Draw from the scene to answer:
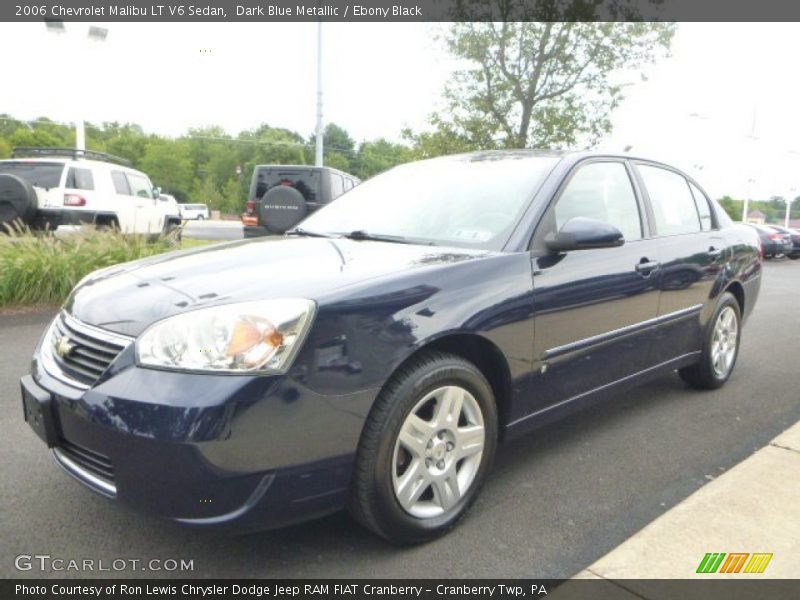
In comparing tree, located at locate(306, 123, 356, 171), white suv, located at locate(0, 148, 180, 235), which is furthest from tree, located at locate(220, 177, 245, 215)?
white suv, located at locate(0, 148, 180, 235)

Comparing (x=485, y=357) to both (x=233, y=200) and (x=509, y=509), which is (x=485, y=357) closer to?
(x=509, y=509)

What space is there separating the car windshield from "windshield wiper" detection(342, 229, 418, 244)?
10mm

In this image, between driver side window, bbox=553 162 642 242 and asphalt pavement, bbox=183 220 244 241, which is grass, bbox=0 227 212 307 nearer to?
asphalt pavement, bbox=183 220 244 241

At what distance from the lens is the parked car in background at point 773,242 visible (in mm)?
21594

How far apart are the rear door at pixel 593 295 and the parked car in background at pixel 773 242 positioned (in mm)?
20727

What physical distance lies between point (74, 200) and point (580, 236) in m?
9.95

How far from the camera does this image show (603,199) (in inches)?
134

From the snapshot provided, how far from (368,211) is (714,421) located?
245 cm

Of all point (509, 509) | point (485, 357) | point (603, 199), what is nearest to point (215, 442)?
point (485, 357)

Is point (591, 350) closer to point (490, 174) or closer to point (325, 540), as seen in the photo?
point (490, 174)

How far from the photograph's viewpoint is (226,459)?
185cm

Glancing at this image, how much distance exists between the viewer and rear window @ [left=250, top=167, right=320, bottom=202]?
450 inches

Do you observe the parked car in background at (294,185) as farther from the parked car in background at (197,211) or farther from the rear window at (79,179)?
the parked car in background at (197,211)

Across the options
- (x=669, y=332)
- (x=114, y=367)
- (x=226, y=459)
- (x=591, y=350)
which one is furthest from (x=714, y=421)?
(x=114, y=367)
